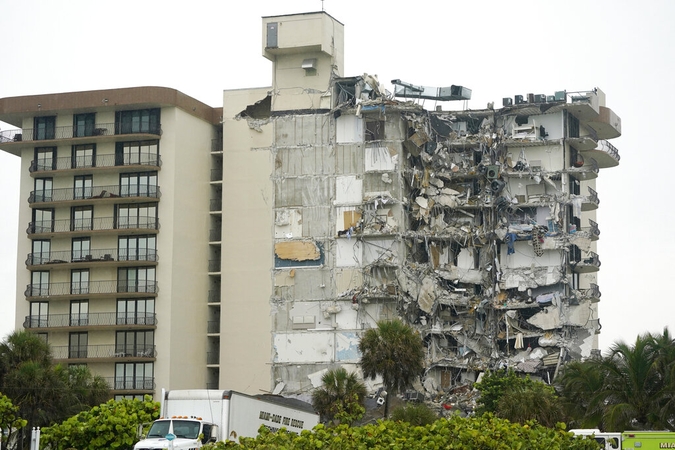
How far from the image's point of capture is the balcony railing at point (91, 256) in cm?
9612

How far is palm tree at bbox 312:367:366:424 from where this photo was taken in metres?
83.6

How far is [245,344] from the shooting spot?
317 feet

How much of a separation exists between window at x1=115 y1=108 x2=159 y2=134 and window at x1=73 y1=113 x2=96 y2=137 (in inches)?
86.6

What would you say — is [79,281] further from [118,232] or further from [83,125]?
[83,125]

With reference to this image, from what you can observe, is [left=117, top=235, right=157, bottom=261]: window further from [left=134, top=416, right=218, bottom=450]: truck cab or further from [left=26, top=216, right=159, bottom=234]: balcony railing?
[left=134, top=416, right=218, bottom=450]: truck cab

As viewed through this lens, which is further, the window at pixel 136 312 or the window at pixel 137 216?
the window at pixel 137 216

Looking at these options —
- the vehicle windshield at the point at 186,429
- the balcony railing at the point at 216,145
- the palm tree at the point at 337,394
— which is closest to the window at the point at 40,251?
the balcony railing at the point at 216,145

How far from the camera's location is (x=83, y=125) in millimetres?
99438

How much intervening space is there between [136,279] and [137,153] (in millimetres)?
10059

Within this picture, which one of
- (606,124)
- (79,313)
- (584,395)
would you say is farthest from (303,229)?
(584,395)

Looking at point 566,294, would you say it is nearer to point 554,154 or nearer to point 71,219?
point 554,154

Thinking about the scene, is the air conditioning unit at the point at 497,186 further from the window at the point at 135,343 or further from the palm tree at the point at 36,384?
the palm tree at the point at 36,384

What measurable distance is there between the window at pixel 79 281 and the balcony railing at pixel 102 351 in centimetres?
441

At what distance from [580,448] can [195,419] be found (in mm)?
15958
